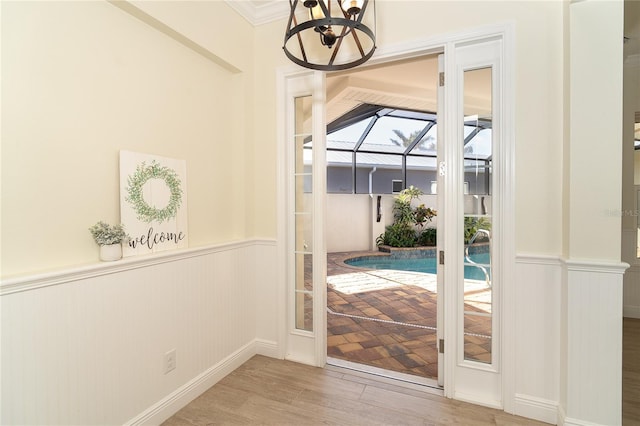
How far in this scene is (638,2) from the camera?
270 cm

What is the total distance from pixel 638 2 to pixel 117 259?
4.53 meters

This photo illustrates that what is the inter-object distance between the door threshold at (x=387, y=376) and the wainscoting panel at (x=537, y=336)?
0.55 metres

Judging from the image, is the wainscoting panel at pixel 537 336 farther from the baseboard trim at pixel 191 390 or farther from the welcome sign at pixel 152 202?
the welcome sign at pixel 152 202

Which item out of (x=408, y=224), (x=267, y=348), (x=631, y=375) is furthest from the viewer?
(x=408, y=224)

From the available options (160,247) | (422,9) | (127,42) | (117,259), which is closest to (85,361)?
(117,259)

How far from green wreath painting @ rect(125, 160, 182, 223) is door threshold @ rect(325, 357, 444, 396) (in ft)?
5.85

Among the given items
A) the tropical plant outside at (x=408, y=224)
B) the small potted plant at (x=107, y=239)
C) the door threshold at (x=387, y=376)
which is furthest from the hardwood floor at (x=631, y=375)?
the tropical plant outside at (x=408, y=224)

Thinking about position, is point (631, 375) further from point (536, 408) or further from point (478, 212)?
point (478, 212)

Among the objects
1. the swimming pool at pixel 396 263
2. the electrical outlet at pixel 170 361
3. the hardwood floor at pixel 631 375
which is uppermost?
the electrical outlet at pixel 170 361

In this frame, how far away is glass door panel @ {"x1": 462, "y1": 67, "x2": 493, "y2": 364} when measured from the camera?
6.97ft

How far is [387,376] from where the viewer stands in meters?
2.46

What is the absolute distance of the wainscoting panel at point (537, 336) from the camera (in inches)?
76.2

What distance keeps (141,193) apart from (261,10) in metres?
Answer: 1.91

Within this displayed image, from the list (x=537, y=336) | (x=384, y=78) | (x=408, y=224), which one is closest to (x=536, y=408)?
(x=537, y=336)
